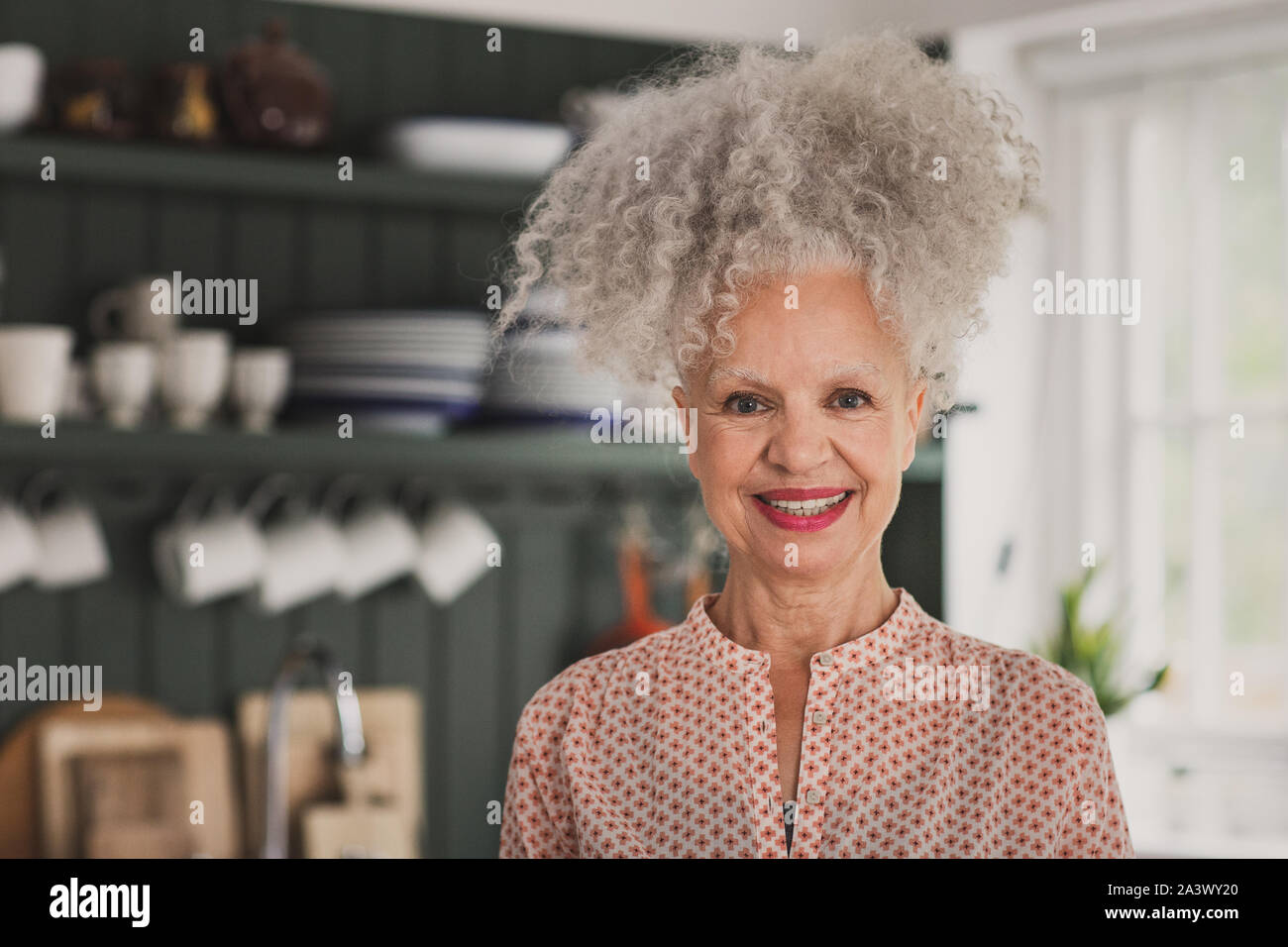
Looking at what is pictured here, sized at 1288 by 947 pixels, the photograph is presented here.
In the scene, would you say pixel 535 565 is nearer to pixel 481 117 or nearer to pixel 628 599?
pixel 628 599

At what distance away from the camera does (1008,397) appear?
809mm

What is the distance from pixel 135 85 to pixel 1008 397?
1.12 m

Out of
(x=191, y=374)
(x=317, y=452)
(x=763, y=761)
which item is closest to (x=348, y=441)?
(x=317, y=452)

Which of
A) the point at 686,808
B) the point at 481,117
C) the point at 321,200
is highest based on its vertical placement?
the point at 481,117

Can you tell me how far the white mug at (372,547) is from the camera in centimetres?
160

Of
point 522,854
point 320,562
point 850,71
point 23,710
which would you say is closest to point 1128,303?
point 850,71

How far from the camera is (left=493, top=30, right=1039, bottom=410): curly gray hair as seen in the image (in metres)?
0.58

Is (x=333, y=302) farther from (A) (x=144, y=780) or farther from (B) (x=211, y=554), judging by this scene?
(A) (x=144, y=780)

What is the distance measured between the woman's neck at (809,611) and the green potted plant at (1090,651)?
0.98ft

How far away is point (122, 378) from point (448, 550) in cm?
41

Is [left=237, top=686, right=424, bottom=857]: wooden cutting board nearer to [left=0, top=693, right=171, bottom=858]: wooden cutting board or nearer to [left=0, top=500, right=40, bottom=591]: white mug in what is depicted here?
[left=0, top=693, right=171, bottom=858]: wooden cutting board

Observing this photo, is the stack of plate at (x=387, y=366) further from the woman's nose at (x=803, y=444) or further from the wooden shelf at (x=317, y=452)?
the woman's nose at (x=803, y=444)

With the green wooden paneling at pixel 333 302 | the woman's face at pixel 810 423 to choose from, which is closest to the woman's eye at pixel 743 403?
the woman's face at pixel 810 423

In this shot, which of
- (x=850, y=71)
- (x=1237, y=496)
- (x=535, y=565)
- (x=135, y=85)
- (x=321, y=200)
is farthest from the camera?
(x=535, y=565)
